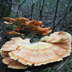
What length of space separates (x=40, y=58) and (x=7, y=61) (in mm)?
649

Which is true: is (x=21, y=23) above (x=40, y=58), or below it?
above

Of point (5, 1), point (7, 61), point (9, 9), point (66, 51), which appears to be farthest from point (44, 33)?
point (5, 1)

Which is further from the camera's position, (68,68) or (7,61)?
(7,61)

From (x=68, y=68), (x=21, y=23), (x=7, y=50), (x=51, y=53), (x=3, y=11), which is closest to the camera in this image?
(x=68, y=68)

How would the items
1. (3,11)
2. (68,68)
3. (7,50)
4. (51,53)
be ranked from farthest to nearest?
(3,11)
(7,50)
(51,53)
(68,68)

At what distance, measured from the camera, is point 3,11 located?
365cm

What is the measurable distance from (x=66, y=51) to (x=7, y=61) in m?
1.15

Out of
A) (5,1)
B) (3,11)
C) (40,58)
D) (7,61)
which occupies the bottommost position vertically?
(7,61)

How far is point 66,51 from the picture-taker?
1518 millimetres

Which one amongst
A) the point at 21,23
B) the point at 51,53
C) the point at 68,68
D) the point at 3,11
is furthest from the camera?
the point at 3,11

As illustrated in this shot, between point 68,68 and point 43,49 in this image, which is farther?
point 43,49

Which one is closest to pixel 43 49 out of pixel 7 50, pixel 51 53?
pixel 51 53

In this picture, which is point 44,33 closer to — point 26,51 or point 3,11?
point 26,51

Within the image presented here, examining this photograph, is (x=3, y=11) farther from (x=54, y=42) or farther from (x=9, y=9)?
(x=54, y=42)
